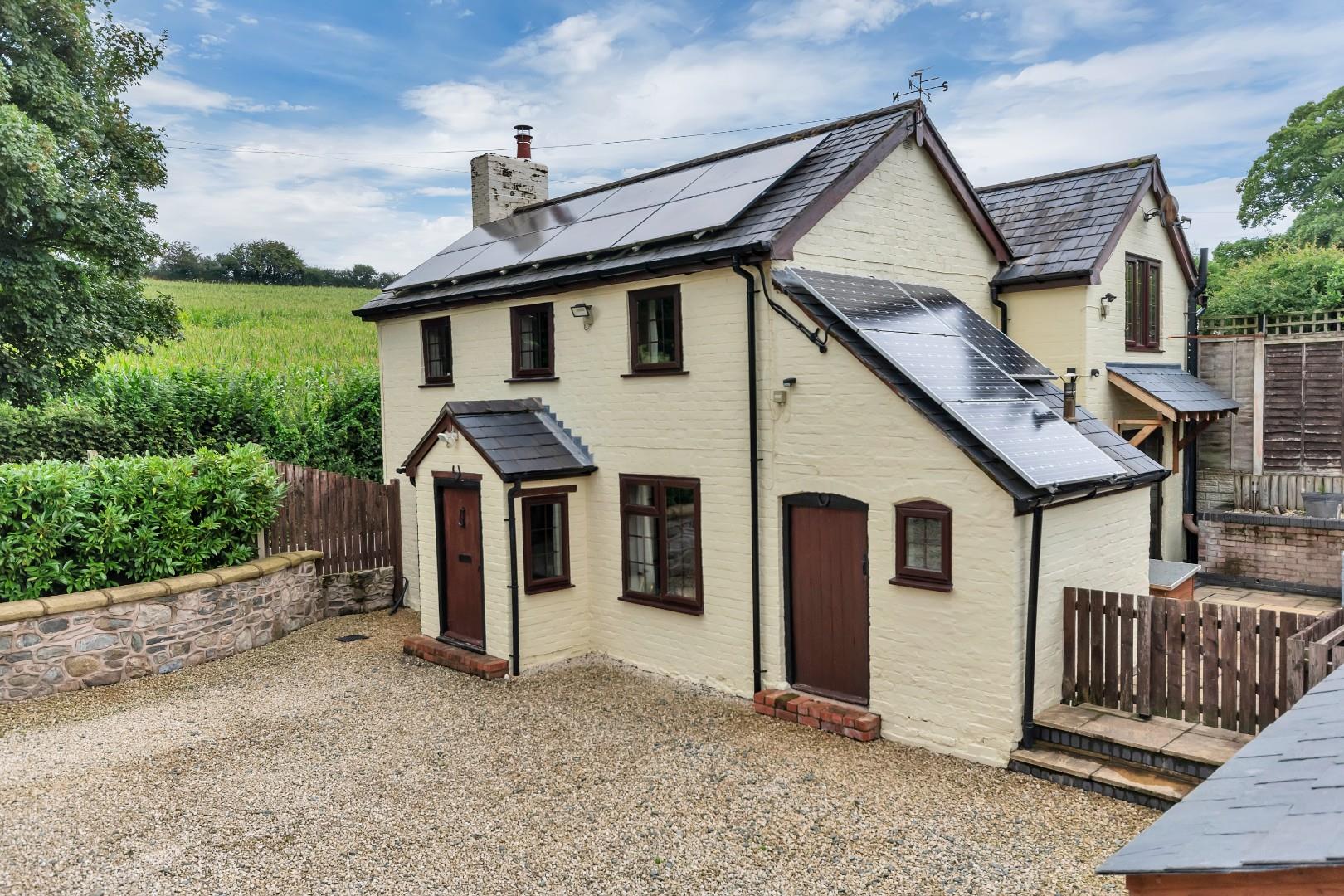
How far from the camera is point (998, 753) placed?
8.10 metres

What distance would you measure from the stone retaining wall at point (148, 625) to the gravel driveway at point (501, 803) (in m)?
0.44

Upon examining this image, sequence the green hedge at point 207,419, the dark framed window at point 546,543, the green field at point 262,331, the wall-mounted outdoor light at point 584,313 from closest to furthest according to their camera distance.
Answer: the dark framed window at point 546,543
the wall-mounted outdoor light at point 584,313
the green hedge at point 207,419
the green field at point 262,331

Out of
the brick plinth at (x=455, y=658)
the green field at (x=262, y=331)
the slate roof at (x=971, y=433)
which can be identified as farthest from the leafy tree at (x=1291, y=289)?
the green field at (x=262, y=331)

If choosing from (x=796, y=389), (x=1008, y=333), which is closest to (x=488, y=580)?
(x=796, y=389)

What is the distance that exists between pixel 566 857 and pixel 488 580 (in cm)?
544

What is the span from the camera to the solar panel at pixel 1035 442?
799cm

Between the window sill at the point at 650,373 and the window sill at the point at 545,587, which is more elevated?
the window sill at the point at 650,373

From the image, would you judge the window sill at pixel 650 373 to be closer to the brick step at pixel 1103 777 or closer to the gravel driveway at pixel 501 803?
the gravel driveway at pixel 501 803

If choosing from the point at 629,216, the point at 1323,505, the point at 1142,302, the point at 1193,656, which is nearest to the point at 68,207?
the point at 629,216

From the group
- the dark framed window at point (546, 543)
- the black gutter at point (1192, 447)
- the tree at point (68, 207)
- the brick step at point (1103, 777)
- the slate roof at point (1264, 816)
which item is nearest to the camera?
the slate roof at point (1264, 816)

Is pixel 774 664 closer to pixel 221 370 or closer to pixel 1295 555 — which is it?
pixel 1295 555

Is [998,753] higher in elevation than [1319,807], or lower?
lower

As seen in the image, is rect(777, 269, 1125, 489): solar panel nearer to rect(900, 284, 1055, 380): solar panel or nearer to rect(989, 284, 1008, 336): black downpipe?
rect(900, 284, 1055, 380): solar panel

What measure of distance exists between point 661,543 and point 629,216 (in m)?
5.01
